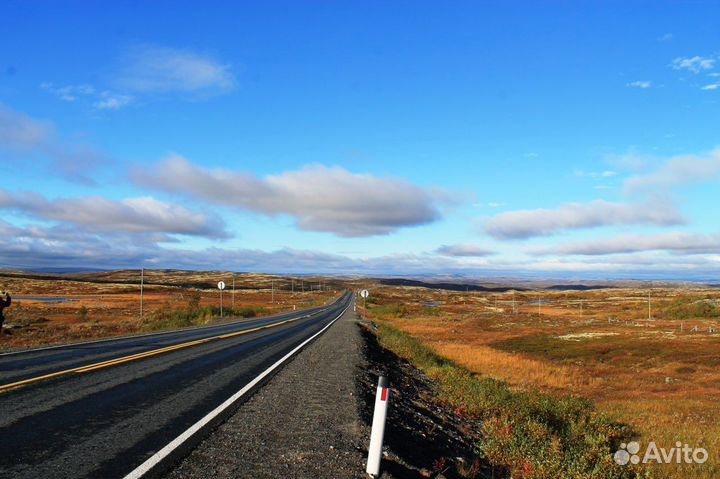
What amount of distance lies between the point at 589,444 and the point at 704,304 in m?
79.1

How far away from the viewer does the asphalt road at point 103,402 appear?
5527mm

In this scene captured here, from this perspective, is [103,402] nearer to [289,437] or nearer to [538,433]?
[289,437]

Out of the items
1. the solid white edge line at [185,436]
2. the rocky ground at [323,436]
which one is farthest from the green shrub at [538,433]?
the solid white edge line at [185,436]

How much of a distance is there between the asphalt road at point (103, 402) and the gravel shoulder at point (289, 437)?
0.71 m

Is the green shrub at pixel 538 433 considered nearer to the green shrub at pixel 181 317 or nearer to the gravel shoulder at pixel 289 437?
the gravel shoulder at pixel 289 437

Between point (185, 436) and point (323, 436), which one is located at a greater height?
point (185, 436)

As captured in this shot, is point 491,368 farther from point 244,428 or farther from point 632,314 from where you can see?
point 632,314

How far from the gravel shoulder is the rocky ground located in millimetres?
11

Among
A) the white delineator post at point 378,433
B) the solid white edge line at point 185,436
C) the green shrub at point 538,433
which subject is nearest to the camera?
the solid white edge line at point 185,436

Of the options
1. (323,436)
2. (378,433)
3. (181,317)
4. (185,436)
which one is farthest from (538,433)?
(181,317)

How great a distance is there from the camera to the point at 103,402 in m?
8.28

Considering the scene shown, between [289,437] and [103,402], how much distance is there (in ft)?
13.1

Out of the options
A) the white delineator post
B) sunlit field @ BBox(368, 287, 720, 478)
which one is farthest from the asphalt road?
sunlit field @ BBox(368, 287, 720, 478)

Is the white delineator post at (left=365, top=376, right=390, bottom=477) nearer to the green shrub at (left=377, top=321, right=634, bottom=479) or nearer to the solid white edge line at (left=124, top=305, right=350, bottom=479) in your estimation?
the solid white edge line at (left=124, top=305, right=350, bottom=479)
